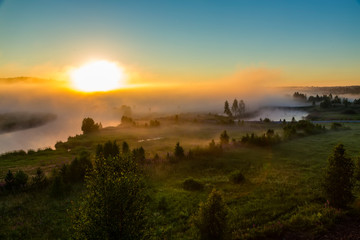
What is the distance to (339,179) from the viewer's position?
73.4 feet

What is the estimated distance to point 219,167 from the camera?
152 feet

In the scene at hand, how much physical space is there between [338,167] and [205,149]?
113ft

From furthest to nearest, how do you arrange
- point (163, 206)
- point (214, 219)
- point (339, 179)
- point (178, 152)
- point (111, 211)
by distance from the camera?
point (178, 152) < point (163, 206) < point (339, 179) < point (214, 219) < point (111, 211)

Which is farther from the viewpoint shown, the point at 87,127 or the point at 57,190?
the point at 87,127

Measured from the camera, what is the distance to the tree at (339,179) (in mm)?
22281

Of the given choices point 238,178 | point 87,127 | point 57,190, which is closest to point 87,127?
point 87,127

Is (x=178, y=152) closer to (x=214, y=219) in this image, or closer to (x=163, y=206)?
(x=163, y=206)

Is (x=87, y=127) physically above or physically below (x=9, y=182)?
above

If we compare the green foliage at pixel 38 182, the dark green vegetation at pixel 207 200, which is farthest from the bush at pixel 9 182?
the green foliage at pixel 38 182

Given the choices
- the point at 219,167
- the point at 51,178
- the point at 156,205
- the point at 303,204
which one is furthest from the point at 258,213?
the point at 51,178

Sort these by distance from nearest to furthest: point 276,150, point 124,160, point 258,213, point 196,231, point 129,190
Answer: point 129,190, point 124,160, point 196,231, point 258,213, point 276,150

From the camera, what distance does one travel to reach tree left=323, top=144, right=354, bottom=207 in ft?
73.1

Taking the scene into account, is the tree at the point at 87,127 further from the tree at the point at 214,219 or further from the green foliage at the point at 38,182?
the tree at the point at 214,219

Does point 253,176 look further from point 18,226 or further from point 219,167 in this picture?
point 18,226
